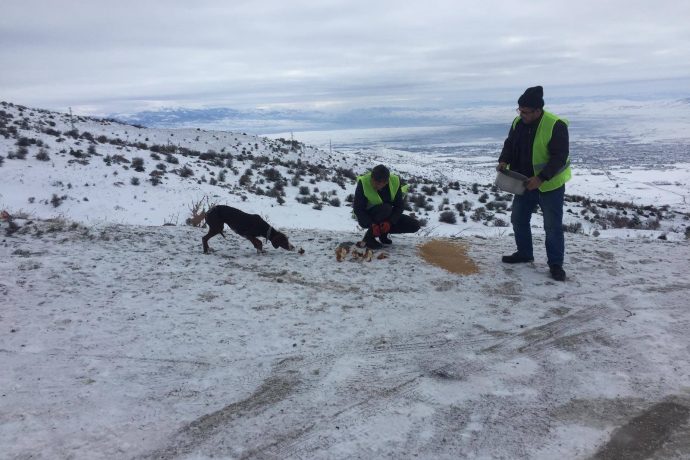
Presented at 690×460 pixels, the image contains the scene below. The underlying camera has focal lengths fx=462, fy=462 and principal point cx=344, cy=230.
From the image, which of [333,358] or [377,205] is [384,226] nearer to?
[377,205]

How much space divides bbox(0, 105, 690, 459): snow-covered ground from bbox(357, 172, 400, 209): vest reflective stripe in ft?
2.51

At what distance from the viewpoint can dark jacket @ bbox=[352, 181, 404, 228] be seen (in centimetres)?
673

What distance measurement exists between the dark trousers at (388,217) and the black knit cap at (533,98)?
2.35 metres

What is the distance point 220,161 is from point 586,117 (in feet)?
495

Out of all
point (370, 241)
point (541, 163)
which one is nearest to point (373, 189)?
point (370, 241)

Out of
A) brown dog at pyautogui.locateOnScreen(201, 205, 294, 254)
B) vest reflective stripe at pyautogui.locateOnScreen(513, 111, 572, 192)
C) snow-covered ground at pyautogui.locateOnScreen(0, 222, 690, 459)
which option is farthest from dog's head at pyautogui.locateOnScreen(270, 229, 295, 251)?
vest reflective stripe at pyautogui.locateOnScreen(513, 111, 572, 192)

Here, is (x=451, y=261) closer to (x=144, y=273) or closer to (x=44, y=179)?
(x=144, y=273)

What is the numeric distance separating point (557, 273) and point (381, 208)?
8.18 ft

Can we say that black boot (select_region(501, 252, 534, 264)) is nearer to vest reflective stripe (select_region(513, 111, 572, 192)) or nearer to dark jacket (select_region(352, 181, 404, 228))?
vest reflective stripe (select_region(513, 111, 572, 192))

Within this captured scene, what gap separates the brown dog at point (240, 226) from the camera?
6441 mm

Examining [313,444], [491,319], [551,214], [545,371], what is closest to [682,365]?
[545,371]

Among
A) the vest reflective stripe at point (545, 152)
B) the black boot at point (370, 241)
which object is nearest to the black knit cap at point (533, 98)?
the vest reflective stripe at point (545, 152)

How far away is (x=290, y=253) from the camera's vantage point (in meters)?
6.75

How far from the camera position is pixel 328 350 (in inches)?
147
